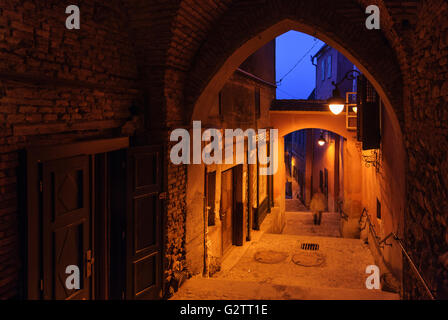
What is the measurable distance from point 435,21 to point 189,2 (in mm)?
3121

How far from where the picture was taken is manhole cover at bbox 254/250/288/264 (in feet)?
30.1

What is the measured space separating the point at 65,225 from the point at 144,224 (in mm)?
1580

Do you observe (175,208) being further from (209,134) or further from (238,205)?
(238,205)

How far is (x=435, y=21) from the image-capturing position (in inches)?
151

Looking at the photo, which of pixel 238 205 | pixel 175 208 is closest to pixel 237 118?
pixel 238 205

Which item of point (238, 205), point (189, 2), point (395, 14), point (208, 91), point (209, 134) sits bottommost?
Answer: point (238, 205)

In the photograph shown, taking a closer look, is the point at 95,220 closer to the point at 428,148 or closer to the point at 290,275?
the point at 428,148

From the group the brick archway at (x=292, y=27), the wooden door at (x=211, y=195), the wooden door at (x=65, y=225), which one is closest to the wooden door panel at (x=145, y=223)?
the wooden door at (x=65, y=225)

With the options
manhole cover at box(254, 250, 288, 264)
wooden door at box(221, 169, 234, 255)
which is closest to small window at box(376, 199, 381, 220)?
manhole cover at box(254, 250, 288, 264)

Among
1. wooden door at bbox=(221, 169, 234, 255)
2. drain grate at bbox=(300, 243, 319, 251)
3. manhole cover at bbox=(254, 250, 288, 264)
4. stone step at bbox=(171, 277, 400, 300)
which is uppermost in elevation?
wooden door at bbox=(221, 169, 234, 255)

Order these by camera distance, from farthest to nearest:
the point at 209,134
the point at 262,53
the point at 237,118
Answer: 1. the point at 262,53
2. the point at 237,118
3. the point at 209,134

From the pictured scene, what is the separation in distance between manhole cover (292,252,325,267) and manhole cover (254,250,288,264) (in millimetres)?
315

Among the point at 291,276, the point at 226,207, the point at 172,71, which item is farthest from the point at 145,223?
the point at 226,207

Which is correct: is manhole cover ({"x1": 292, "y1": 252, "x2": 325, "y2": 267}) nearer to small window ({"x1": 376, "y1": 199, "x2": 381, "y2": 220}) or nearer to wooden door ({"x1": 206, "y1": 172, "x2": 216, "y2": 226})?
small window ({"x1": 376, "y1": 199, "x2": 381, "y2": 220})
